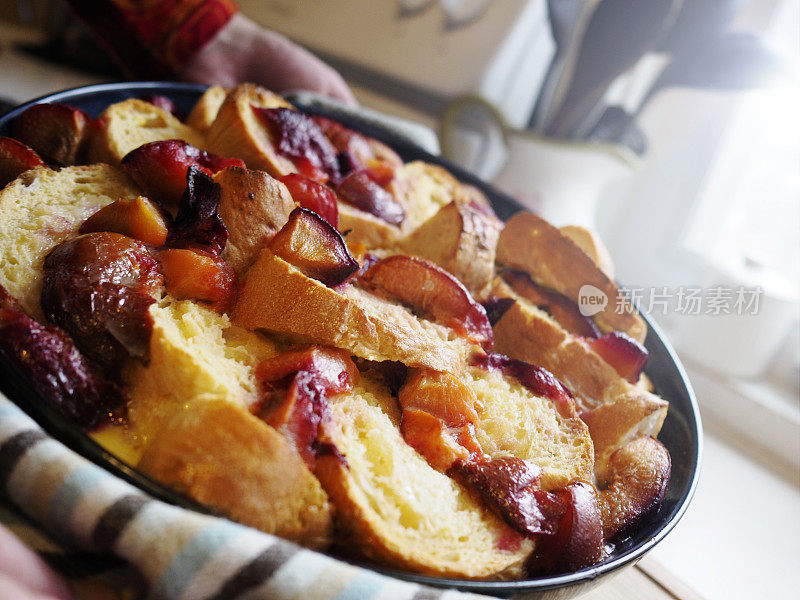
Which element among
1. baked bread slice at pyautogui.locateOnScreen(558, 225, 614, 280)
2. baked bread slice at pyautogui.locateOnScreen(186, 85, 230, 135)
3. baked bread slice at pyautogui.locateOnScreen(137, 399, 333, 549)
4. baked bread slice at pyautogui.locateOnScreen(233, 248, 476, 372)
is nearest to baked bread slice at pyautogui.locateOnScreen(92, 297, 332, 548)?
baked bread slice at pyautogui.locateOnScreen(137, 399, 333, 549)

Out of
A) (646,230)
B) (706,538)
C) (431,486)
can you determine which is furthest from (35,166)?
(646,230)

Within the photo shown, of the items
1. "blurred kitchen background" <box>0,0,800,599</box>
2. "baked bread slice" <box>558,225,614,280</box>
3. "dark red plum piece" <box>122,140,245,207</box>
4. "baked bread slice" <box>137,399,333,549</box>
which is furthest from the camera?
"blurred kitchen background" <box>0,0,800,599</box>

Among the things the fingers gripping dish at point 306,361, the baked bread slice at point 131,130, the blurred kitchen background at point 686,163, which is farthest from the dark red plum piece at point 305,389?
the blurred kitchen background at point 686,163

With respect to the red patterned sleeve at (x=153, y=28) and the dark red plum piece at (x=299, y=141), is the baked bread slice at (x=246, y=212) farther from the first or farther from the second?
the red patterned sleeve at (x=153, y=28)

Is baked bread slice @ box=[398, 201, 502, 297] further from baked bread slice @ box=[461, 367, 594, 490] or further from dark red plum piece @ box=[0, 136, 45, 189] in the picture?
dark red plum piece @ box=[0, 136, 45, 189]

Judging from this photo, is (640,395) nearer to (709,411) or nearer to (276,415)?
(276,415)

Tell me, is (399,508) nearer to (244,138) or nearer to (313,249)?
Answer: (313,249)

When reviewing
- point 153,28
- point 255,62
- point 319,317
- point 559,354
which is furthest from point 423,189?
point 153,28
